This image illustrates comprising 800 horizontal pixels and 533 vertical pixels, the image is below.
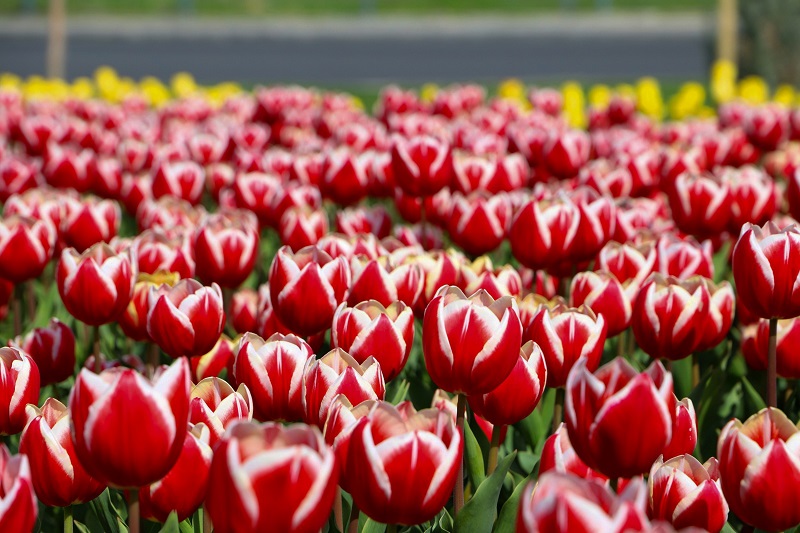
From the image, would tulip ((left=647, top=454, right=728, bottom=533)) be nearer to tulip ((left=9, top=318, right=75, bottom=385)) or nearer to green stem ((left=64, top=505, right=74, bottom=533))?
green stem ((left=64, top=505, right=74, bottom=533))

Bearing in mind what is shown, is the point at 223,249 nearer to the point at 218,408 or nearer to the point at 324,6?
the point at 218,408

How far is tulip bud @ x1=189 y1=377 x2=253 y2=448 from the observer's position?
1.61 m

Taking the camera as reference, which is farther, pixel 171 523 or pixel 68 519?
pixel 68 519

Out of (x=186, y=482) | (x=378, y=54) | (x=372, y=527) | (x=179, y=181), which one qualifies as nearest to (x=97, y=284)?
(x=186, y=482)

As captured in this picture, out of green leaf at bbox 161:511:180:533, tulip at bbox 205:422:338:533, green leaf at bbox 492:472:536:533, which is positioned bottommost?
green leaf at bbox 492:472:536:533

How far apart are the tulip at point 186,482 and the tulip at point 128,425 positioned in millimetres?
188

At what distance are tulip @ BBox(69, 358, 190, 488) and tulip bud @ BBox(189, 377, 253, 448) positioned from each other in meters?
0.24

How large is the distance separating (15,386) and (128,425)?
21.4 inches

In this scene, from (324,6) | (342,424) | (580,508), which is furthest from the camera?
(324,6)

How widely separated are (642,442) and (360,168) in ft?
7.91

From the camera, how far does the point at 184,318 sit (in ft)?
6.67

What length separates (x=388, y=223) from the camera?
3465 millimetres

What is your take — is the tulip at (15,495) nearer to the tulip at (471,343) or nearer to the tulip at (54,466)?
the tulip at (54,466)

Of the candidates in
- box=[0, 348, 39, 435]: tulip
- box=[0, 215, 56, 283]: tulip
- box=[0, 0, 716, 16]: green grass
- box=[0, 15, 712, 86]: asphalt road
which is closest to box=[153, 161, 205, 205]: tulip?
box=[0, 215, 56, 283]: tulip
